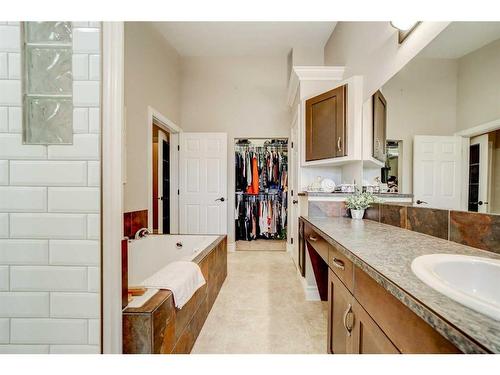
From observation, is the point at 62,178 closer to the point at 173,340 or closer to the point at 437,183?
the point at 173,340

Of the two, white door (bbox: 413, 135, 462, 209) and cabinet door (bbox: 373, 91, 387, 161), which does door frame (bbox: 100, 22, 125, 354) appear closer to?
white door (bbox: 413, 135, 462, 209)

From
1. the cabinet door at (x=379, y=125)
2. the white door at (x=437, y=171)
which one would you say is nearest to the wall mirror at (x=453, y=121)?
the white door at (x=437, y=171)

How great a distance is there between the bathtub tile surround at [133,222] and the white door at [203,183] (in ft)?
3.33

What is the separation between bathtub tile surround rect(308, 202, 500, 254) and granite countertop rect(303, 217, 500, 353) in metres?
0.04

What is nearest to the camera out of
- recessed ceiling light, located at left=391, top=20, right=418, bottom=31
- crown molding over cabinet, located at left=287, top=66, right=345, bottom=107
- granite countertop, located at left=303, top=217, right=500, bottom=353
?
granite countertop, located at left=303, top=217, right=500, bottom=353

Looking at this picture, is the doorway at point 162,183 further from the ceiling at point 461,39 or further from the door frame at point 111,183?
the ceiling at point 461,39

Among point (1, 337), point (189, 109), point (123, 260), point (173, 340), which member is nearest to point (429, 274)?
point (123, 260)

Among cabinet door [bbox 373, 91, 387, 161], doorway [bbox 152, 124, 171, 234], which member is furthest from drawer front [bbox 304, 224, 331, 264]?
doorway [bbox 152, 124, 171, 234]

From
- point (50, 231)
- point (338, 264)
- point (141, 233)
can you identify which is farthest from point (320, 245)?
point (141, 233)

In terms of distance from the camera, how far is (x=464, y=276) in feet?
2.30

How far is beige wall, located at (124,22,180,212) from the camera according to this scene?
2.23m

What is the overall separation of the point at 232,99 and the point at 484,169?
335 centimetres

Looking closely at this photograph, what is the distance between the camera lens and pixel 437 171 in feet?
3.58

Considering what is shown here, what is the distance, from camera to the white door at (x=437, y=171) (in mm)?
979
